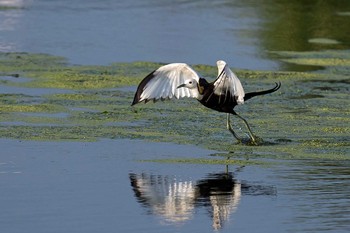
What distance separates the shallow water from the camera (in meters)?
10.0

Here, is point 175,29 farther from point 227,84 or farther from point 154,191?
point 154,191

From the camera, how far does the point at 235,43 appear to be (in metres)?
21.4

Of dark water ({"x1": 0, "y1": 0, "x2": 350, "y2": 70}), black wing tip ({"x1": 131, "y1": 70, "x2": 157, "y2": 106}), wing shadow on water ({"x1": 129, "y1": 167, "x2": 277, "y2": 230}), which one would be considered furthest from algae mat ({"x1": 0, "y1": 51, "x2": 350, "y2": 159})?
wing shadow on water ({"x1": 129, "y1": 167, "x2": 277, "y2": 230})

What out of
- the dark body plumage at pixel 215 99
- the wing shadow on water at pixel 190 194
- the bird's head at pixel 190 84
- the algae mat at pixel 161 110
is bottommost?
the wing shadow on water at pixel 190 194

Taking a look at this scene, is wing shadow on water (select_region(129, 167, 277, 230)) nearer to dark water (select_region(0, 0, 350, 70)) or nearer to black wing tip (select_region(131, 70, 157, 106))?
black wing tip (select_region(131, 70, 157, 106))

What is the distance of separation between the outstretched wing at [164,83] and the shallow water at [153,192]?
76 cm

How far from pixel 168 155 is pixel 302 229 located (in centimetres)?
317

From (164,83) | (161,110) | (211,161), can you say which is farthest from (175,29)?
(211,161)

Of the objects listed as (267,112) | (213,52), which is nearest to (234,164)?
(267,112)

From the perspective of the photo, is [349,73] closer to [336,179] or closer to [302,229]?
[336,179]

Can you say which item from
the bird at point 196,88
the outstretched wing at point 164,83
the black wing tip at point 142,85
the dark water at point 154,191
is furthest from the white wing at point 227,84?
the dark water at point 154,191

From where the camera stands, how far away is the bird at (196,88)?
44.6ft

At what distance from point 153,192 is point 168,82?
304cm

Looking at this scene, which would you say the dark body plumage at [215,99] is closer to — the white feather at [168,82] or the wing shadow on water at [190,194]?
the white feather at [168,82]
